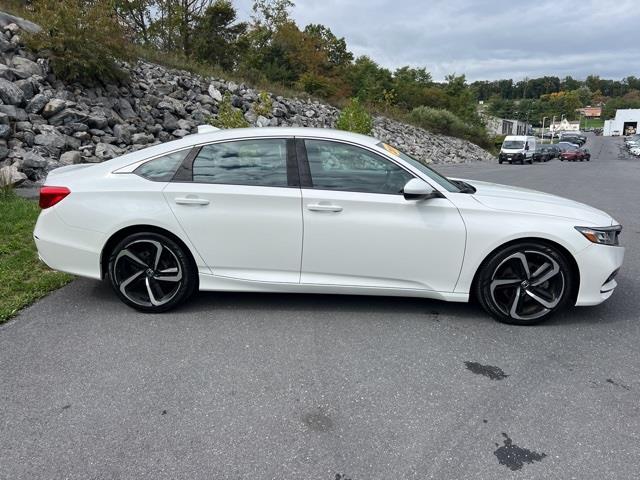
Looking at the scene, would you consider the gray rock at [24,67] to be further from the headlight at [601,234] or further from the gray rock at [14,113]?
the headlight at [601,234]

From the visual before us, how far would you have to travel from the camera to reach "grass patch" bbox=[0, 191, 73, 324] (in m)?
4.11

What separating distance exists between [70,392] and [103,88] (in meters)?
14.2

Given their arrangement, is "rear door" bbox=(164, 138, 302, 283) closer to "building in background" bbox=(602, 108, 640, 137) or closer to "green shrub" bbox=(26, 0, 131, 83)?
"green shrub" bbox=(26, 0, 131, 83)

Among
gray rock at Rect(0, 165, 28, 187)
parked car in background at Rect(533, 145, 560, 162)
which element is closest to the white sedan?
gray rock at Rect(0, 165, 28, 187)

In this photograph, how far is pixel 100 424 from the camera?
2.53 m

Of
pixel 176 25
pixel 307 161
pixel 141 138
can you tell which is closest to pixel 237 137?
pixel 307 161

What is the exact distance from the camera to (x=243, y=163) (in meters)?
3.90

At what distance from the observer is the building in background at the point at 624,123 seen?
121250 millimetres

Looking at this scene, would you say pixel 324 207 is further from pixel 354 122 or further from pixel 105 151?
pixel 354 122

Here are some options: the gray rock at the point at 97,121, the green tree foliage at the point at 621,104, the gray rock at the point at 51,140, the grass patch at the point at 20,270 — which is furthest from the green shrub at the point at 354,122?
the green tree foliage at the point at 621,104

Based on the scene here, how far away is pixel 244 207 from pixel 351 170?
932mm

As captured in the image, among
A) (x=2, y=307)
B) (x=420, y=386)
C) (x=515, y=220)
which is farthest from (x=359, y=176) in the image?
(x=2, y=307)

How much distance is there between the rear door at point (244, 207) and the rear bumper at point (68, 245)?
0.80 meters

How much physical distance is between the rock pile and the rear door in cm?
651
